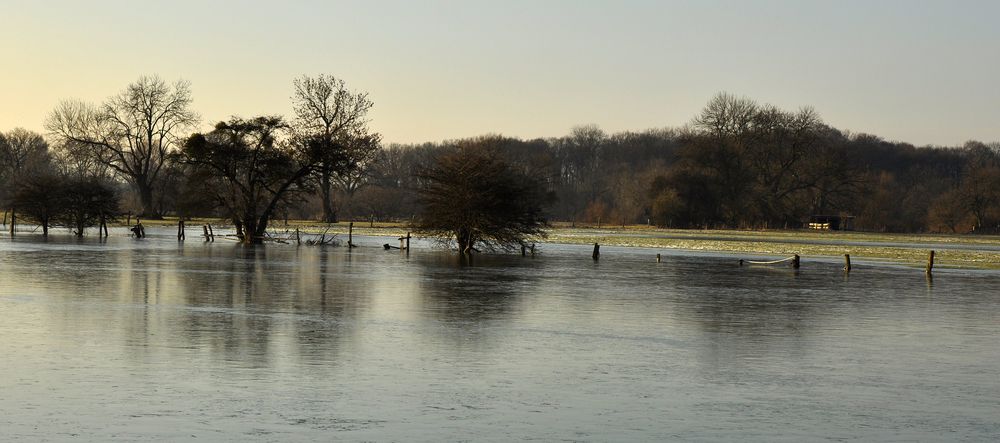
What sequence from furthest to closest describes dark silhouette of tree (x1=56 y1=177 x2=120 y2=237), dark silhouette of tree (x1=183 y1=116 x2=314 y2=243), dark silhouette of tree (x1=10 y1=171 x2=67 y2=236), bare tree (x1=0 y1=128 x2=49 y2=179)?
bare tree (x1=0 y1=128 x2=49 y2=179)
dark silhouette of tree (x1=56 y1=177 x2=120 y2=237)
dark silhouette of tree (x1=10 y1=171 x2=67 y2=236)
dark silhouette of tree (x1=183 y1=116 x2=314 y2=243)

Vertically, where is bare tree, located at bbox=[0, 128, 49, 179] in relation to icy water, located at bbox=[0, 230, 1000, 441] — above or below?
above

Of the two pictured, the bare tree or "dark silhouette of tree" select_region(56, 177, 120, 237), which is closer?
"dark silhouette of tree" select_region(56, 177, 120, 237)

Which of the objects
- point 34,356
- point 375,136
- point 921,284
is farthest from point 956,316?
point 375,136

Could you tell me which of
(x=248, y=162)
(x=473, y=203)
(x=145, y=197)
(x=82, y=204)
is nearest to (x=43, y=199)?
(x=82, y=204)

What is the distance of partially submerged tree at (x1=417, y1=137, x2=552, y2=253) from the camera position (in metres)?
51.4

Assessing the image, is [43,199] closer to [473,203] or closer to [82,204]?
[82,204]

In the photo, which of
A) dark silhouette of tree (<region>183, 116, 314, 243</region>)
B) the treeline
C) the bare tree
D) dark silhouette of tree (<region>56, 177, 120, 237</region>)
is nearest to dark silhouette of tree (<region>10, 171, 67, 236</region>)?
dark silhouette of tree (<region>56, 177, 120, 237</region>)

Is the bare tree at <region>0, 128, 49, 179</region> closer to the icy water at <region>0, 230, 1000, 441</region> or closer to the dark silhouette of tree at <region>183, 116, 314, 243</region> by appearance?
the dark silhouette of tree at <region>183, 116, 314, 243</region>

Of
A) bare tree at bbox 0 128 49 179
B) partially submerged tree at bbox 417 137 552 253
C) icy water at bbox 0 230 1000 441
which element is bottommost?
icy water at bbox 0 230 1000 441

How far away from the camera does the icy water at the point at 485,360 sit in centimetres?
1156

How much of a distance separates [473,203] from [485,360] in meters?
35.1

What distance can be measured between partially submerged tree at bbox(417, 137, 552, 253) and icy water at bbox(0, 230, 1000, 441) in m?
19.0

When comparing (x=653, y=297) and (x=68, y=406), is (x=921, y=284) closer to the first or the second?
(x=653, y=297)

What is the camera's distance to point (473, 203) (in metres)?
51.2
